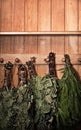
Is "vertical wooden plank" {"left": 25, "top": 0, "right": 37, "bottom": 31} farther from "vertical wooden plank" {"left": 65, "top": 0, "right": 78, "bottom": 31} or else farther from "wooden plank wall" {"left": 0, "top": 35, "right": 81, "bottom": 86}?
"vertical wooden plank" {"left": 65, "top": 0, "right": 78, "bottom": 31}

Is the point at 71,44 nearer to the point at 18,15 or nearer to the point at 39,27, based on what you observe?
the point at 39,27

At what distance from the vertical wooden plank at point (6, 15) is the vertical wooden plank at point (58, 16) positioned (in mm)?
351

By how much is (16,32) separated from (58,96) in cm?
60

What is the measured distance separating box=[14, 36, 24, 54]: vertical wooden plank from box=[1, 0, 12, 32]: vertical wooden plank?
0.11 metres

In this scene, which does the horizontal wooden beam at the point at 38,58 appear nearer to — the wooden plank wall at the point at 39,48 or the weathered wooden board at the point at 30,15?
the wooden plank wall at the point at 39,48

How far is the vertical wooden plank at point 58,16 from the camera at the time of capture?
224 centimetres

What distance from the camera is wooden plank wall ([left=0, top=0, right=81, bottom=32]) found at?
2230 millimetres

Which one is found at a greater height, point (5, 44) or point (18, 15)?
point (18, 15)

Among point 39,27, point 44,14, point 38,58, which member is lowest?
point 38,58

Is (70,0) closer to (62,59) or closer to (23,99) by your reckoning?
(62,59)

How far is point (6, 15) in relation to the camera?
2.27 meters

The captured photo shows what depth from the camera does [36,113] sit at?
2037 mm

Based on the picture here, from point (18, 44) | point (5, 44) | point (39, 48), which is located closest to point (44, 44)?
point (39, 48)

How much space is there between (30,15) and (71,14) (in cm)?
32
